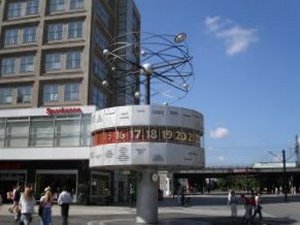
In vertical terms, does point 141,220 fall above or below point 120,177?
below

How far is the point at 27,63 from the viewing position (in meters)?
57.8

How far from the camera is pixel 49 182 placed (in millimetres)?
53219

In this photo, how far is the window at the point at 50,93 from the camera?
183 ft

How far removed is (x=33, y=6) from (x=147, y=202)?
37597mm

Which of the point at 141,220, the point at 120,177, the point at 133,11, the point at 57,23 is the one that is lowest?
the point at 141,220

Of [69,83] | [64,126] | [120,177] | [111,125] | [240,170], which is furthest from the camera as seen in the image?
[240,170]

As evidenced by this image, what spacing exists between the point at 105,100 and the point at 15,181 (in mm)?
14324

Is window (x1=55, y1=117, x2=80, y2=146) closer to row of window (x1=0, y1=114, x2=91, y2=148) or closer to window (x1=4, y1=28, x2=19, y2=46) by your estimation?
row of window (x1=0, y1=114, x2=91, y2=148)

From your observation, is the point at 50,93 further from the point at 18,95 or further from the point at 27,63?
the point at 27,63

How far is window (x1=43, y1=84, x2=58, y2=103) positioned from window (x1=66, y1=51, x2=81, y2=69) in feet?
8.70

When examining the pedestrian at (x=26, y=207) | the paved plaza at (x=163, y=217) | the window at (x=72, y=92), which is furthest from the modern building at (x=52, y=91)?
the pedestrian at (x=26, y=207)

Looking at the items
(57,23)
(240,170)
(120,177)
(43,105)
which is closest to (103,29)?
(57,23)

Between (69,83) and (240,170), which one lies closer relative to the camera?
(69,83)

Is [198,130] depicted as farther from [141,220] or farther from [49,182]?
[49,182]
